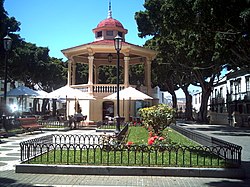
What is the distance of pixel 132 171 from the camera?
8.34 meters

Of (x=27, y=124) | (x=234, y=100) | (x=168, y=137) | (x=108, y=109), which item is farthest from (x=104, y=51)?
(x=234, y=100)

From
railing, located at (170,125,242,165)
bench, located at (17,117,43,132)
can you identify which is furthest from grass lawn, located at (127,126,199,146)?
bench, located at (17,117,43,132)

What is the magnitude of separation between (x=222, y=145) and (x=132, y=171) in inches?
130

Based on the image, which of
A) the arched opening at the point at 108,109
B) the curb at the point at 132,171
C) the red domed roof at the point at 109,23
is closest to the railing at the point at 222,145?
the curb at the point at 132,171

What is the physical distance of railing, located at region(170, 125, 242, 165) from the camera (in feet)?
28.7

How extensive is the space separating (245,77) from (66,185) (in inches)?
1525

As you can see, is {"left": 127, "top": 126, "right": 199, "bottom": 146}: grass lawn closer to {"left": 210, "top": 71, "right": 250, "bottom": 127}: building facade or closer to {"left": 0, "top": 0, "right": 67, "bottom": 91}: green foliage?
{"left": 210, "top": 71, "right": 250, "bottom": 127}: building facade

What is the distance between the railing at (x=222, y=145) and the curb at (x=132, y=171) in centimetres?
62

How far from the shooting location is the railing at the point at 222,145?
8745 mm

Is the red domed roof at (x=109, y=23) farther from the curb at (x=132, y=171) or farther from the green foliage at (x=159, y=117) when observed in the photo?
the curb at (x=132, y=171)

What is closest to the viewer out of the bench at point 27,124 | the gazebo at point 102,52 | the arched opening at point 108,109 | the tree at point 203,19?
the tree at point 203,19

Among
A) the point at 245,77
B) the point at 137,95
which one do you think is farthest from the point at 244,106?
the point at 137,95

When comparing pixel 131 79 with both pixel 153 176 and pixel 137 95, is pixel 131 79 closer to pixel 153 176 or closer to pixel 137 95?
pixel 137 95

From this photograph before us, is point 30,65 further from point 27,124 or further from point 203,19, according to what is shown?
point 203,19
